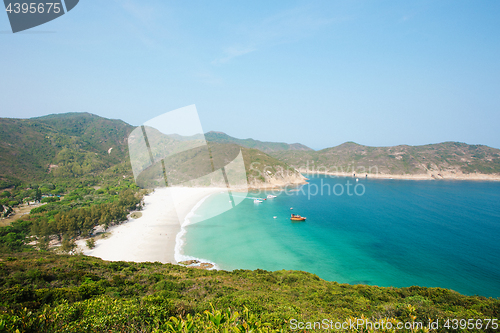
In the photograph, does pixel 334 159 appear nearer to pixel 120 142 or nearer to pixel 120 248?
pixel 120 248

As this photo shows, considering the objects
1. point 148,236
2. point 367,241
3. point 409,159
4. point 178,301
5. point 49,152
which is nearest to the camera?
point 178,301

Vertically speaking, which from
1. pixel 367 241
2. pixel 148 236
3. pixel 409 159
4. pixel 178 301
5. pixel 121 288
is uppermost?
pixel 409 159

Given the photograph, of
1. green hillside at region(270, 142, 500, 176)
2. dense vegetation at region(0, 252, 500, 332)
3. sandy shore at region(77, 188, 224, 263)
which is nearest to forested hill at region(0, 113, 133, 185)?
sandy shore at region(77, 188, 224, 263)

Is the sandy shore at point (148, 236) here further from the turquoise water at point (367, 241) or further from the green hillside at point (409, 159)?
the green hillside at point (409, 159)

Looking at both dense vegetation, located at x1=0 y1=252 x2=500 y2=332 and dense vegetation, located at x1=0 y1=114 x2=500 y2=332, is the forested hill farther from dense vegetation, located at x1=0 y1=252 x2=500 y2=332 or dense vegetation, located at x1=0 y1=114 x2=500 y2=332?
dense vegetation, located at x1=0 y1=252 x2=500 y2=332

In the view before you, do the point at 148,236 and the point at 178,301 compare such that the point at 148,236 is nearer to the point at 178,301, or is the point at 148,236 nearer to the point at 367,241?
the point at 178,301

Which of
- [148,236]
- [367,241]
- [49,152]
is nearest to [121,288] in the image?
[148,236]

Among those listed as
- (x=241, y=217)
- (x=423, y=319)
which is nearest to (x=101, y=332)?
(x=423, y=319)
